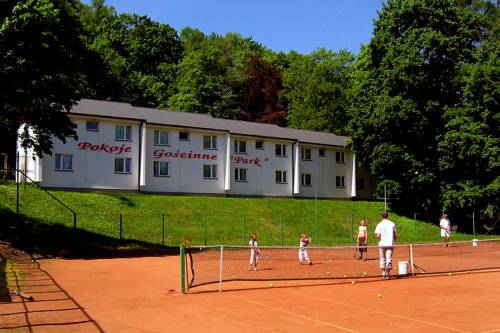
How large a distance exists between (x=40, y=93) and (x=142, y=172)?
21.7 meters

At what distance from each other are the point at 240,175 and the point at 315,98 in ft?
82.2

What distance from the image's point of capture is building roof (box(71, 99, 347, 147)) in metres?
45.8

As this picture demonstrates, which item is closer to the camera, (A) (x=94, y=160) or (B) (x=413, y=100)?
(A) (x=94, y=160)

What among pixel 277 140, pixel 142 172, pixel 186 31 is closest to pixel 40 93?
pixel 142 172

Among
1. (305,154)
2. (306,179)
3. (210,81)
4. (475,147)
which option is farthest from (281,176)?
(210,81)

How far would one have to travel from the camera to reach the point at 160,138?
1879 inches

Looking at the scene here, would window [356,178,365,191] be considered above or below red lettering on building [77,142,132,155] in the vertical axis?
below

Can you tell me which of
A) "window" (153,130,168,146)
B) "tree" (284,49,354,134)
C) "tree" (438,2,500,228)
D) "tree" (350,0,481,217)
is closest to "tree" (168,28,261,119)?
"tree" (284,49,354,134)

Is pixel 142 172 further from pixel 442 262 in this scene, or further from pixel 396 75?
pixel 442 262

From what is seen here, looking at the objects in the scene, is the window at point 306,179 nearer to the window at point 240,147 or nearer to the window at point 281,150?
the window at point 281,150

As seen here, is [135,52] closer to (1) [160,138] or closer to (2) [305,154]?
(2) [305,154]

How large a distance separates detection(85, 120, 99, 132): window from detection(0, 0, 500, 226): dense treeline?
414cm

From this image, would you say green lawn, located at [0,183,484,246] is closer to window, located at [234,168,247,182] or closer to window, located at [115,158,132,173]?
window, located at [115,158,132,173]

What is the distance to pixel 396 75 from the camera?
1929 inches
